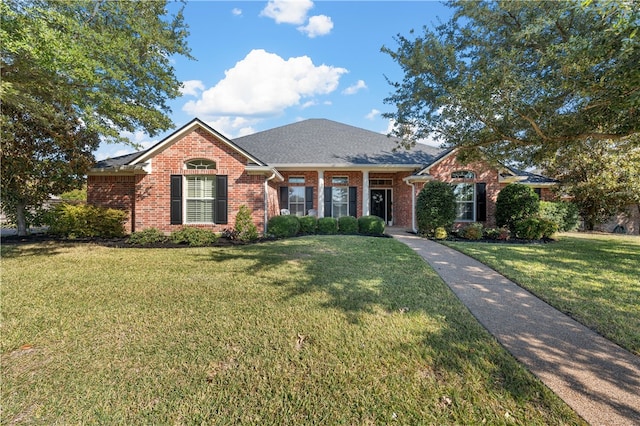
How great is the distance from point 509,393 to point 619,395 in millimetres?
980

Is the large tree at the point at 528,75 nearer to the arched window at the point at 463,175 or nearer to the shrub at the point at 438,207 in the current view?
the shrub at the point at 438,207

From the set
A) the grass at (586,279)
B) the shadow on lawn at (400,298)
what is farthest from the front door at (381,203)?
the shadow on lawn at (400,298)

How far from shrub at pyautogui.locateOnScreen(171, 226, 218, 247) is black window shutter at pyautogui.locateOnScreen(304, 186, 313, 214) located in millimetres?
5832

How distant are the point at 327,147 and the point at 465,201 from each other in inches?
301

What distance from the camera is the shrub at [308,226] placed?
12.5 metres

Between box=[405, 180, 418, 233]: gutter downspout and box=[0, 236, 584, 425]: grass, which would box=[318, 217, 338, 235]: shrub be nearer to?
box=[405, 180, 418, 233]: gutter downspout

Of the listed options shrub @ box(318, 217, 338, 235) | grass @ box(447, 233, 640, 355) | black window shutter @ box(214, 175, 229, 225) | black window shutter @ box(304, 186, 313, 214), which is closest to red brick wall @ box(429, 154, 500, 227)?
grass @ box(447, 233, 640, 355)

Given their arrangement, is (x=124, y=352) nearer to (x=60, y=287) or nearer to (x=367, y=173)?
(x=60, y=287)

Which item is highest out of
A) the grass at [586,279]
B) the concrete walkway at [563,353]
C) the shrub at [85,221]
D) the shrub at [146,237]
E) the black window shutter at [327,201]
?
the black window shutter at [327,201]

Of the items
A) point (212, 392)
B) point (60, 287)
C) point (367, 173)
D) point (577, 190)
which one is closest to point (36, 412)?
point (212, 392)

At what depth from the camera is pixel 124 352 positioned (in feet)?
10.3

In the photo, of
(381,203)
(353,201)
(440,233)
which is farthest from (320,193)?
(440,233)

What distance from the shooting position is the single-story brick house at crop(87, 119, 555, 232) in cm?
1134

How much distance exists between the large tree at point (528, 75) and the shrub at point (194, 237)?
8.73m
